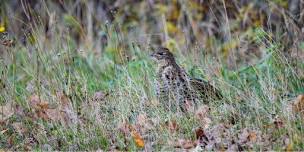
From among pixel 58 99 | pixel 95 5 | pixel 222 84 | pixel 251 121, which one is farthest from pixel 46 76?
pixel 95 5

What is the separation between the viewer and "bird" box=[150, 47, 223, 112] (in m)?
6.45

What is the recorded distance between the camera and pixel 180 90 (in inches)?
261

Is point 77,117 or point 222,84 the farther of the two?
A: point 222,84

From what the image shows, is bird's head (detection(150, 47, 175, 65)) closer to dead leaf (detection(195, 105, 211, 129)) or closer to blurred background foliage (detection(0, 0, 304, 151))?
blurred background foliage (detection(0, 0, 304, 151))

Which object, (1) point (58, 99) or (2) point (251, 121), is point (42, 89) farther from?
(2) point (251, 121)

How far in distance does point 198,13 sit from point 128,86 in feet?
16.0

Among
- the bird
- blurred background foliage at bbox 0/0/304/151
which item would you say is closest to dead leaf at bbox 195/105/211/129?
blurred background foliage at bbox 0/0/304/151

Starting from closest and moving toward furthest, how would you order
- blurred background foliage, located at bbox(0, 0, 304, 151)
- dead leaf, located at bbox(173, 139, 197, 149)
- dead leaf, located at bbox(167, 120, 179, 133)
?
dead leaf, located at bbox(173, 139, 197, 149) < dead leaf, located at bbox(167, 120, 179, 133) < blurred background foliage, located at bbox(0, 0, 304, 151)

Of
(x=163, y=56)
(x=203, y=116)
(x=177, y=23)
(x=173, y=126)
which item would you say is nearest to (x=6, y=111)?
(x=163, y=56)

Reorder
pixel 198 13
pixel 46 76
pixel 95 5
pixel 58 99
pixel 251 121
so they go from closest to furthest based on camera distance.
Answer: pixel 251 121 < pixel 58 99 < pixel 46 76 < pixel 198 13 < pixel 95 5

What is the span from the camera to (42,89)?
23.0 feet

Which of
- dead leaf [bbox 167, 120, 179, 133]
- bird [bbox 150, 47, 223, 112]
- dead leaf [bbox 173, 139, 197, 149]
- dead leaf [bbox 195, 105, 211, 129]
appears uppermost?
bird [bbox 150, 47, 223, 112]

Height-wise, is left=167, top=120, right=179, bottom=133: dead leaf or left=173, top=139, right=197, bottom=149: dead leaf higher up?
left=167, top=120, right=179, bottom=133: dead leaf

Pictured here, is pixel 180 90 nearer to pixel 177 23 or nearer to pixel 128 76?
pixel 128 76
